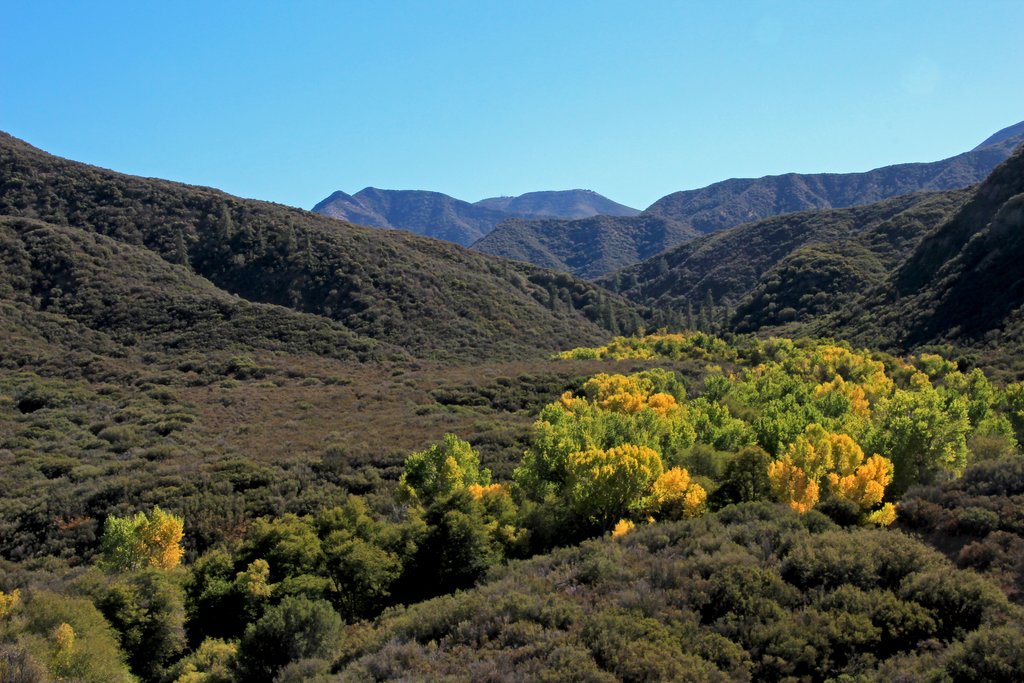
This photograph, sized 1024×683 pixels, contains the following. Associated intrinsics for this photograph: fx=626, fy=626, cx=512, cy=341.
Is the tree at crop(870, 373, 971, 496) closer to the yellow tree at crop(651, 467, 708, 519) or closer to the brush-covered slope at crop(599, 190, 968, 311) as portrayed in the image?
the yellow tree at crop(651, 467, 708, 519)


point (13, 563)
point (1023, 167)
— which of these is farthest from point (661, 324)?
point (13, 563)

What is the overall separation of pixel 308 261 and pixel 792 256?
8340cm

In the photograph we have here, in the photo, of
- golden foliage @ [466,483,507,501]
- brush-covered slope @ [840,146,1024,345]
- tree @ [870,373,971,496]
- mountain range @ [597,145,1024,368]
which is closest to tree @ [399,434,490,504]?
golden foliage @ [466,483,507,501]

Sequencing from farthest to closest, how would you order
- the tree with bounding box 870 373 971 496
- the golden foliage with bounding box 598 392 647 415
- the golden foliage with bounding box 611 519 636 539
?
the golden foliage with bounding box 598 392 647 415 < the tree with bounding box 870 373 971 496 < the golden foliage with bounding box 611 519 636 539

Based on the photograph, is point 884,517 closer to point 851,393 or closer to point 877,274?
point 851,393

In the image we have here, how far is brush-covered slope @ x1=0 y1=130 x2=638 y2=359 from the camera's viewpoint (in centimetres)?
7619

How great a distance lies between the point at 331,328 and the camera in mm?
70062

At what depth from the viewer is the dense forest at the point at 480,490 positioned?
39.7 feet

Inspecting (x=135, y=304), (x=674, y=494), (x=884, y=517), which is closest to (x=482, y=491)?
(x=674, y=494)

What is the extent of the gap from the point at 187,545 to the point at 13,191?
81.8 meters

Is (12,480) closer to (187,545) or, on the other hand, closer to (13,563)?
(13,563)

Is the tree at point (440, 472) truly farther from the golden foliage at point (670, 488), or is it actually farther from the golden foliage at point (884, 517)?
the golden foliage at point (884, 517)

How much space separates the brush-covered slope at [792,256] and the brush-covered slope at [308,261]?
3518 centimetres

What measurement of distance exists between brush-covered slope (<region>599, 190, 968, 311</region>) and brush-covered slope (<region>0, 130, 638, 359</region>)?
35.2 meters
